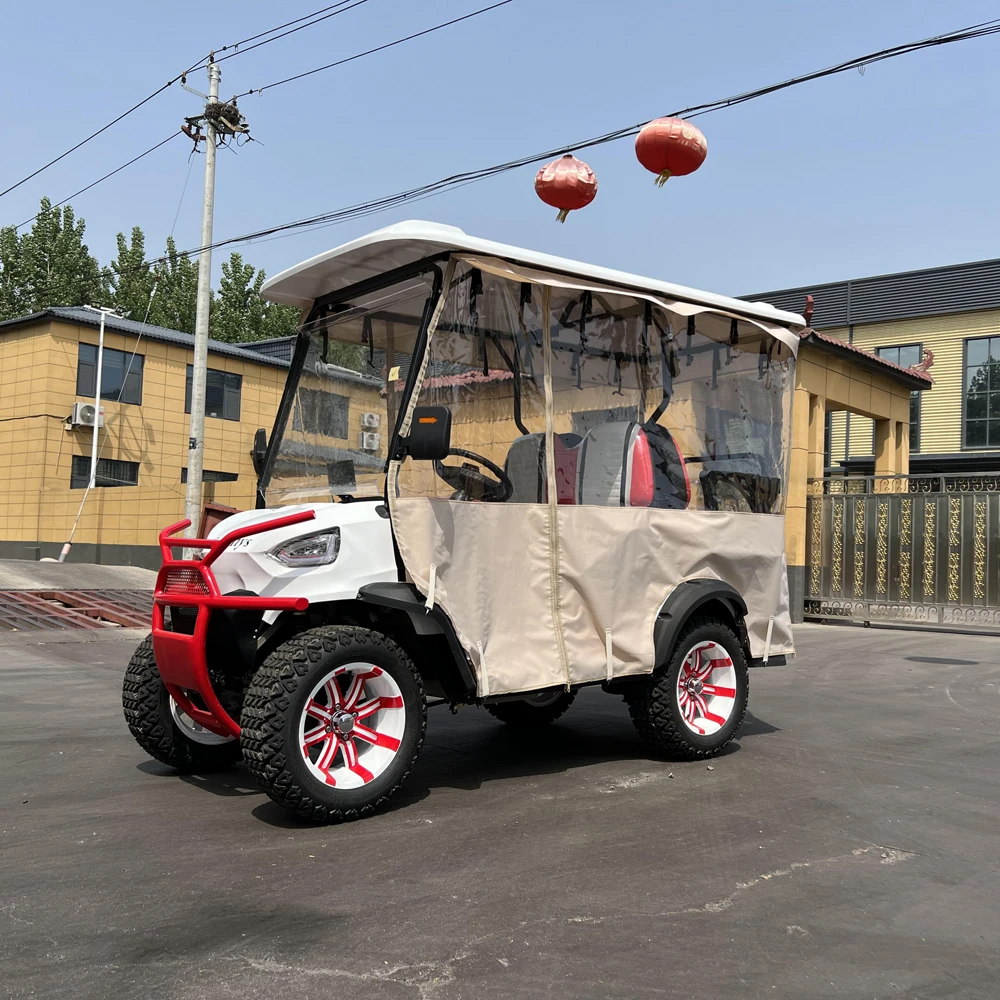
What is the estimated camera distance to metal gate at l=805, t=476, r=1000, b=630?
624 inches

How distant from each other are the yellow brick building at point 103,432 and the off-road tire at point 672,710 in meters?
19.3

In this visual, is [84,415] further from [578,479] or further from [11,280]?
[578,479]

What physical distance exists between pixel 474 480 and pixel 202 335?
1585 centimetres

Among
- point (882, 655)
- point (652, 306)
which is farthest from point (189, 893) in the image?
point (882, 655)

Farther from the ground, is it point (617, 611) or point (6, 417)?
point (6, 417)

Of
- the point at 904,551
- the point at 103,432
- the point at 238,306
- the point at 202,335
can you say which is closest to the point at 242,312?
the point at 238,306

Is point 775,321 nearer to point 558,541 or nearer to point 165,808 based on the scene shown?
point 558,541

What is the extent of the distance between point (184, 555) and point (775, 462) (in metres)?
4.08

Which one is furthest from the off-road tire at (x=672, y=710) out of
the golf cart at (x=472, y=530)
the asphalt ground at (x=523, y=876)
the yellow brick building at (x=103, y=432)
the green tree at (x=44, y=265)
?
the green tree at (x=44, y=265)

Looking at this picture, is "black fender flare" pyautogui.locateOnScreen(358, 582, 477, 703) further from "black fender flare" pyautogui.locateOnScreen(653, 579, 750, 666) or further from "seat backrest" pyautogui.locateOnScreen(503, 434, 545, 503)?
"black fender flare" pyautogui.locateOnScreen(653, 579, 750, 666)

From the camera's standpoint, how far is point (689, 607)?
6.09 metres

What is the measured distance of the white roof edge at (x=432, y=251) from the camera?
5.16 metres

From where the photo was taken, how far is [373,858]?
4.19 metres

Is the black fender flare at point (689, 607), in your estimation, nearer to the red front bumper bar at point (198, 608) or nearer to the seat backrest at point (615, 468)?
the seat backrest at point (615, 468)
